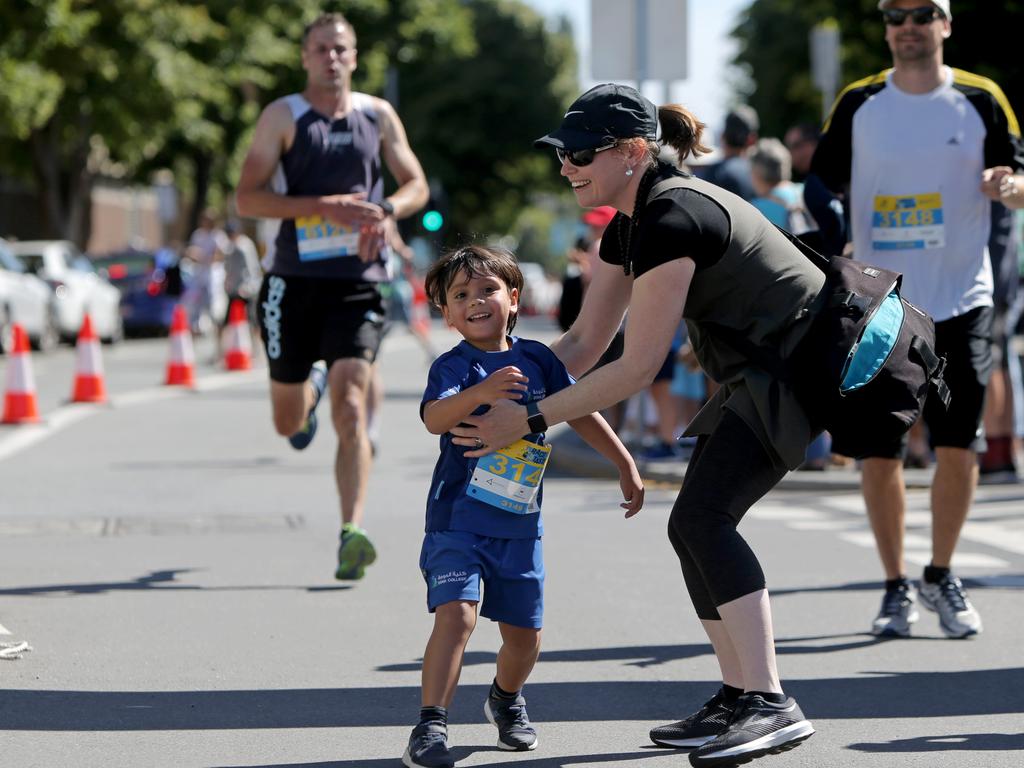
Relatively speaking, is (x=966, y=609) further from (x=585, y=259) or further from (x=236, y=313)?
(x=236, y=313)

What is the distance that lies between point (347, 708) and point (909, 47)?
2996 millimetres

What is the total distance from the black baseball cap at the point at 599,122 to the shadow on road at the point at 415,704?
64.1 inches

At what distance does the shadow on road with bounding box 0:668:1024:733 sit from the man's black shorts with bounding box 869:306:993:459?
42.3 inches

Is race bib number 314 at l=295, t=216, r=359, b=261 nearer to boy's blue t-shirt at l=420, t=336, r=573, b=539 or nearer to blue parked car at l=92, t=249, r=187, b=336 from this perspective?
boy's blue t-shirt at l=420, t=336, r=573, b=539

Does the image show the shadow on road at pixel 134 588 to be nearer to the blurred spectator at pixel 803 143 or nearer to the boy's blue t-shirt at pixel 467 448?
the boy's blue t-shirt at pixel 467 448

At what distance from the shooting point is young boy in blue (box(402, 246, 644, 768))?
4844 mm

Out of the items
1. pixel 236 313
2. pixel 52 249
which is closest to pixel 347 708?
pixel 236 313

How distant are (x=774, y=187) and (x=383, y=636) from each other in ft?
17.6

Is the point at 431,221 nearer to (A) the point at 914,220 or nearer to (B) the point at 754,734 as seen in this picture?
(A) the point at 914,220

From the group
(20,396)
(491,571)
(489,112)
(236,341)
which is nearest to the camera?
(491,571)

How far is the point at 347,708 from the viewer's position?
221 inches

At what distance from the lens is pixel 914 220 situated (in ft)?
22.7

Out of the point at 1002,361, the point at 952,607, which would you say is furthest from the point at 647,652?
the point at 1002,361

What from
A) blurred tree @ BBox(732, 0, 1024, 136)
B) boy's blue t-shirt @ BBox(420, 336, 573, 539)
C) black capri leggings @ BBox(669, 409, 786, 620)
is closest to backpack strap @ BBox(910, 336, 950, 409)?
black capri leggings @ BBox(669, 409, 786, 620)
